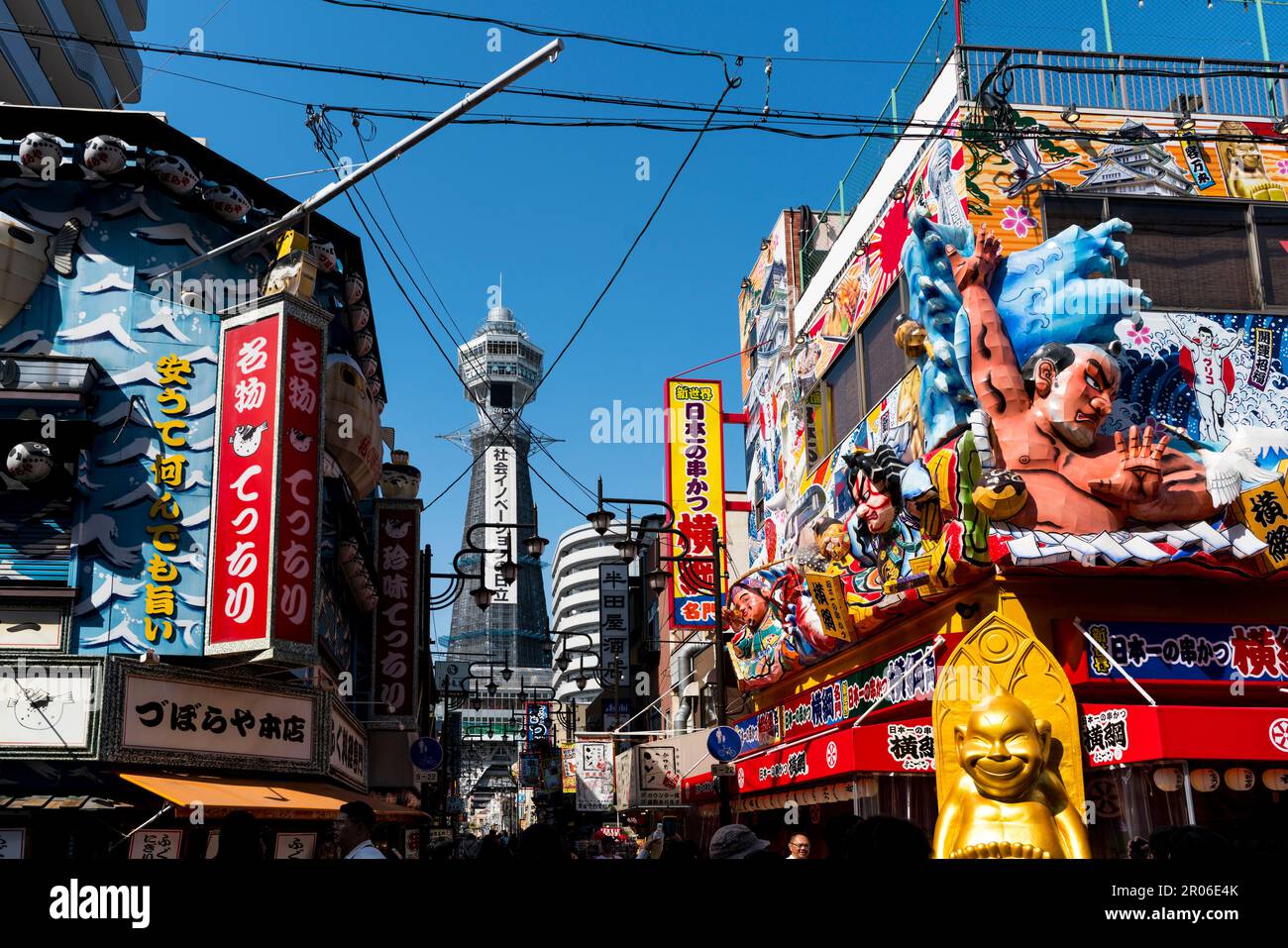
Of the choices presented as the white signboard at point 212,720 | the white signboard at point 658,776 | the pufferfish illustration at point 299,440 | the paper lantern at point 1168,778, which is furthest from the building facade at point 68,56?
the paper lantern at point 1168,778

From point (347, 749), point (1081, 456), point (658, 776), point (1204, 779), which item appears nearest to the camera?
point (1204, 779)

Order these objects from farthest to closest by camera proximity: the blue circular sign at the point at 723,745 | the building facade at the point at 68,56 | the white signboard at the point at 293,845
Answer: the building facade at the point at 68,56, the blue circular sign at the point at 723,745, the white signboard at the point at 293,845

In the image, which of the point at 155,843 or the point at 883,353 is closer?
the point at 155,843

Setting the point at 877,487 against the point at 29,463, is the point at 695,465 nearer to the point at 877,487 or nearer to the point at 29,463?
the point at 877,487

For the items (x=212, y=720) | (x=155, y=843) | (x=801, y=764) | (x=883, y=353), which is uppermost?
(x=883, y=353)

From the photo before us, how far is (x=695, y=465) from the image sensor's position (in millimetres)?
31125

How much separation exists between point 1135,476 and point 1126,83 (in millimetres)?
7702

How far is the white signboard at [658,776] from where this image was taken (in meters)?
29.4

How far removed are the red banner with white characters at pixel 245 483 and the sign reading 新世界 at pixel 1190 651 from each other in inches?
429

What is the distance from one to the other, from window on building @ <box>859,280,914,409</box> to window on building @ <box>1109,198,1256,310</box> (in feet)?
12.3

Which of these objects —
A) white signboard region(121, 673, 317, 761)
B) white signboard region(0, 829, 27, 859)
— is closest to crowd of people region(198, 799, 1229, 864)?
white signboard region(121, 673, 317, 761)

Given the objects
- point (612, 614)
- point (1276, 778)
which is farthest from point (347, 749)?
point (612, 614)

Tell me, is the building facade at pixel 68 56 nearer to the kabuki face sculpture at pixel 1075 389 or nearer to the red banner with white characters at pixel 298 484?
the red banner with white characters at pixel 298 484
